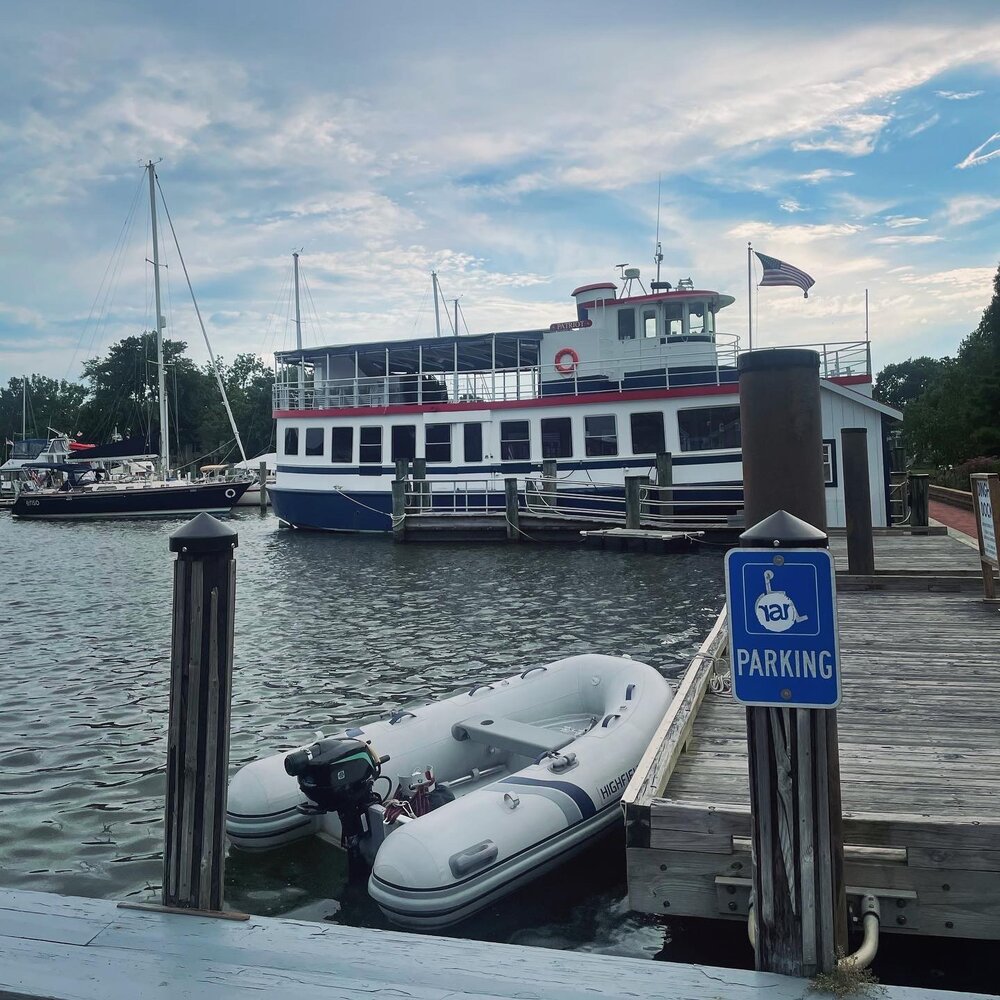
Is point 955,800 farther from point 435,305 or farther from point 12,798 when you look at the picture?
point 435,305

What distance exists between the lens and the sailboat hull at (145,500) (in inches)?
1321

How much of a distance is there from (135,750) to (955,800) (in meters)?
5.80

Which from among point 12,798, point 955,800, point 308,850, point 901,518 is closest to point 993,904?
point 955,800

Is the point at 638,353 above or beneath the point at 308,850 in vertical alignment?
above

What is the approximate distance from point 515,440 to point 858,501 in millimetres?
14315

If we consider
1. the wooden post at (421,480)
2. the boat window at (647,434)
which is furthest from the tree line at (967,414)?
the wooden post at (421,480)

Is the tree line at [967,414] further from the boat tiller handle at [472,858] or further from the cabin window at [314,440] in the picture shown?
the boat tiller handle at [472,858]

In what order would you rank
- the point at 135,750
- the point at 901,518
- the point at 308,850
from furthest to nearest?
the point at 901,518 < the point at 135,750 < the point at 308,850

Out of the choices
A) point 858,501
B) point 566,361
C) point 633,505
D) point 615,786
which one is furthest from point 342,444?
point 615,786

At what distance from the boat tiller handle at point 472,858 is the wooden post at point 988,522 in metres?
5.23

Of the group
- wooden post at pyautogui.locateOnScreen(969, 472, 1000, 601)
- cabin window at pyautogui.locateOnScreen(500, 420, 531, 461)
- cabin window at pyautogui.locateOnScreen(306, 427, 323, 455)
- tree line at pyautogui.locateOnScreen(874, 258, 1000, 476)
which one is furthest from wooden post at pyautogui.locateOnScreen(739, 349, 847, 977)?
tree line at pyautogui.locateOnScreen(874, 258, 1000, 476)

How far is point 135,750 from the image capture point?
7008 mm

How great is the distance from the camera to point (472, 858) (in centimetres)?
399

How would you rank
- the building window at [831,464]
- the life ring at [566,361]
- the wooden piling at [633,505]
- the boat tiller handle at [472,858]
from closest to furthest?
the boat tiller handle at [472,858] < the building window at [831,464] < the wooden piling at [633,505] < the life ring at [566,361]
